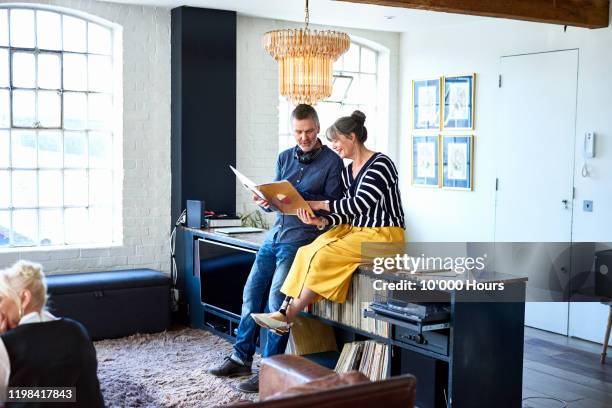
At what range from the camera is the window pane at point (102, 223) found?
22.2 feet

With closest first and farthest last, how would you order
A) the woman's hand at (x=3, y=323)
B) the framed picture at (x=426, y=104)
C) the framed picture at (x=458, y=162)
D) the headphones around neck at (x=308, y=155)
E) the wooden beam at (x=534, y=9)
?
the woman's hand at (x=3, y=323) < the headphones around neck at (x=308, y=155) < the wooden beam at (x=534, y=9) < the framed picture at (x=458, y=162) < the framed picture at (x=426, y=104)

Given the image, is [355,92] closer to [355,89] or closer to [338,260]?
[355,89]

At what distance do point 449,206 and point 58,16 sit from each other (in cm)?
396

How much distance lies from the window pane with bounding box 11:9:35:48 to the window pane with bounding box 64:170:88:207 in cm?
109

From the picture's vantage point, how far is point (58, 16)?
6.46 metres

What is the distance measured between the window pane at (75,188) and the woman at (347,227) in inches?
106

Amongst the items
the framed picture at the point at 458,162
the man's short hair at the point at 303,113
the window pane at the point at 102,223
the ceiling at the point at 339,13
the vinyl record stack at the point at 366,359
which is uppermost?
the ceiling at the point at 339,13

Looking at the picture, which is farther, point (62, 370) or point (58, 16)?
point (58, 16)

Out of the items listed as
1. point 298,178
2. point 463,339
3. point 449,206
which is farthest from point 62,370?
point 449,206

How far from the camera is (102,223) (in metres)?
6.81

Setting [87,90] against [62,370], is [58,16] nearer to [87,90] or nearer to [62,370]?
[87,90]

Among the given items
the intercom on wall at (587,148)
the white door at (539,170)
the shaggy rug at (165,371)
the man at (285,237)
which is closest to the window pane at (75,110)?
the shaggy rug at (165,371)

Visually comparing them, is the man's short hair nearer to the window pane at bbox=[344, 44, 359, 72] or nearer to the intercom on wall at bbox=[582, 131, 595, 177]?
the intercom on wall at bbox=[582, 131, 595, 177]

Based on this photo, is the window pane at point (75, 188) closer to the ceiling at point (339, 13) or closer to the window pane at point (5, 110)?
the window pane at point (5, 110)
